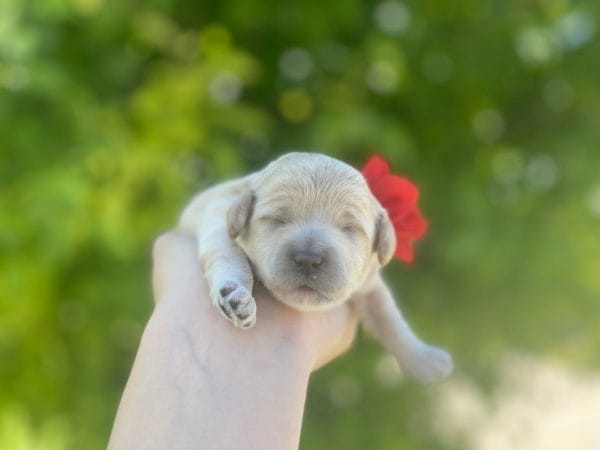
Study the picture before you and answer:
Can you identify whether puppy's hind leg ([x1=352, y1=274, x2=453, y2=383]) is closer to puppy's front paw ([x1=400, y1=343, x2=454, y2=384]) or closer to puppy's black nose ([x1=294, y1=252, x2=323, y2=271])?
puppy's front paw ([x1=400, y1=343, x2=454, y2=384])

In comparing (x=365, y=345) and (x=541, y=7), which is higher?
(x=541, y=7)

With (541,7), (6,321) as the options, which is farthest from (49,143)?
(541,7)

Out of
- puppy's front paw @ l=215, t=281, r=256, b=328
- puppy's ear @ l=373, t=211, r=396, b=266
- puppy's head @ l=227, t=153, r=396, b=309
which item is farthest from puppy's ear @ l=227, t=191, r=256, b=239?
puppy's ear @ l=373, t=211, r=396, b=266

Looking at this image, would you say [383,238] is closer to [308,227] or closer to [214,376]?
[308,227]

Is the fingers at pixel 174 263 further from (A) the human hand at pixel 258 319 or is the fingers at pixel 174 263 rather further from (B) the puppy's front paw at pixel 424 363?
(B) the puppy's front paw at pixel 424 363

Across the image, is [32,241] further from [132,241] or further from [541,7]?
[541,7]

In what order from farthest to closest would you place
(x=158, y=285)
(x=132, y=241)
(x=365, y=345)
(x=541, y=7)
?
(x=365, y=345), (x=541, y=7), (x=132, y=241), (x=158, y=285)
